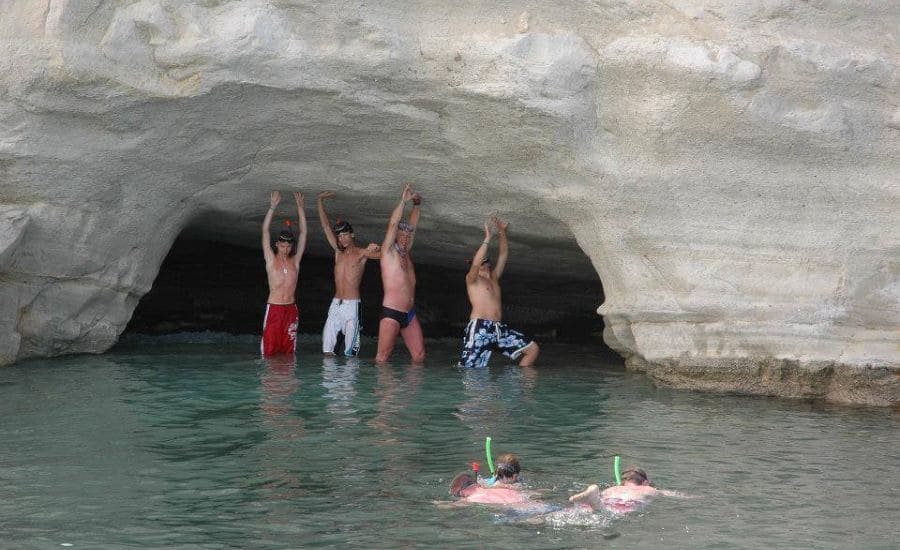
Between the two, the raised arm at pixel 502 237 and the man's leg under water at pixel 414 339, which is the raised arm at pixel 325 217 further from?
the raised arm at pixel 502 237

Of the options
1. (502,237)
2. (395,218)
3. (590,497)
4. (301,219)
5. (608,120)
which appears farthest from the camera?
(301,219)

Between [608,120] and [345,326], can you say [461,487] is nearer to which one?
[608,120]

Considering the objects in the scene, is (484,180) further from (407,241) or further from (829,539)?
(829,539)

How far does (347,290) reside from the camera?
12953mm

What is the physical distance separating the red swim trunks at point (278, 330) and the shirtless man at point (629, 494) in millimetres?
6761

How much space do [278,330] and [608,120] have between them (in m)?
4.68

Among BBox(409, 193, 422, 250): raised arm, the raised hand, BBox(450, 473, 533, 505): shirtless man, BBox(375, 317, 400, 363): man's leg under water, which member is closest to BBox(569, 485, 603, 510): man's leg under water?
BBox(450, 473, 533, 505): shirtless man

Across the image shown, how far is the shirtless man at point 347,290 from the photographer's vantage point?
12.7 metres

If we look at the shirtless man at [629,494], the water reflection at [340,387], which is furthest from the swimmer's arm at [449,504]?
the water reflection at [340,387]

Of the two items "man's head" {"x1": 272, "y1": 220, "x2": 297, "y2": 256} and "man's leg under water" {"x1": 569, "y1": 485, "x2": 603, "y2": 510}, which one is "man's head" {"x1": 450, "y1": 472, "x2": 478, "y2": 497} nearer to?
"man's leg under water" {"x1": 569, "y1": 485, "x2": 603, "y2": 510}

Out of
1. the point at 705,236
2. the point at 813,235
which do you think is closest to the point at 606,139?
the point at 705,236

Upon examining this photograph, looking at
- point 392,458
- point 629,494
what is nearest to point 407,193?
point 392,458

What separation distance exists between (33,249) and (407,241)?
3917mm

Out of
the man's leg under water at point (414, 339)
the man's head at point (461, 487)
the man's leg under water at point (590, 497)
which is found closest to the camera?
the man's leg under water at point (590, 497)
